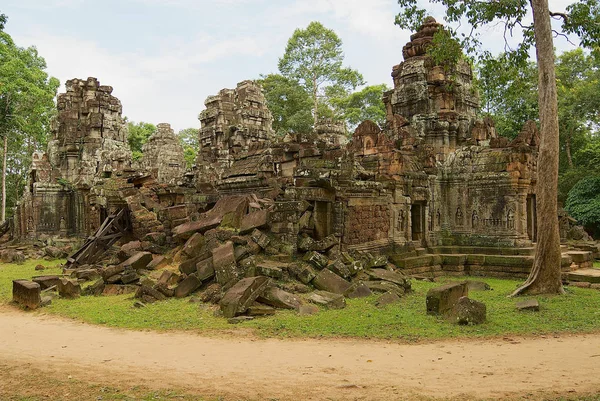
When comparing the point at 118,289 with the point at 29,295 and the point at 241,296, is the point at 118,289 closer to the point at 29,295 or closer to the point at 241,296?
the point at 29,295

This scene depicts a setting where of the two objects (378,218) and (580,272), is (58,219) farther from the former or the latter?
(580,272)

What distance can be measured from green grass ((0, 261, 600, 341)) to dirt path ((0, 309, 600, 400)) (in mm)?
363

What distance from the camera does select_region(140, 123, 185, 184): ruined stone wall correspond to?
92.4ft

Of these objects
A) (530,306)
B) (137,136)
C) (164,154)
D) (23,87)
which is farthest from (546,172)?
(137,136)

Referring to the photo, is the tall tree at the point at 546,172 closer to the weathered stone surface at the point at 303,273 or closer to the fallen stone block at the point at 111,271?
the weathered stone surface at the point at 303,273

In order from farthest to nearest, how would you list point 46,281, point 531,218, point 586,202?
point 586,202, point 531,218, point 46,281

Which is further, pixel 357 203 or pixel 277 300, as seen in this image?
pixel 357 203

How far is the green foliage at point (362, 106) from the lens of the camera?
37.1 metres

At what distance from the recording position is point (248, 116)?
77.4 ft

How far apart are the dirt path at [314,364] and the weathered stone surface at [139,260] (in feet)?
13.0

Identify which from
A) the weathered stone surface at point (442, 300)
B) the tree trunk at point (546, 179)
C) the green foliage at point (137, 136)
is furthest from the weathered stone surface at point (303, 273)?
the green foliage at point (137, 136)

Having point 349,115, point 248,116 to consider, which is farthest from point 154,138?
point 349,115

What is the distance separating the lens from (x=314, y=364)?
5.44m

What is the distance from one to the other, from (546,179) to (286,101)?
96.7ft
